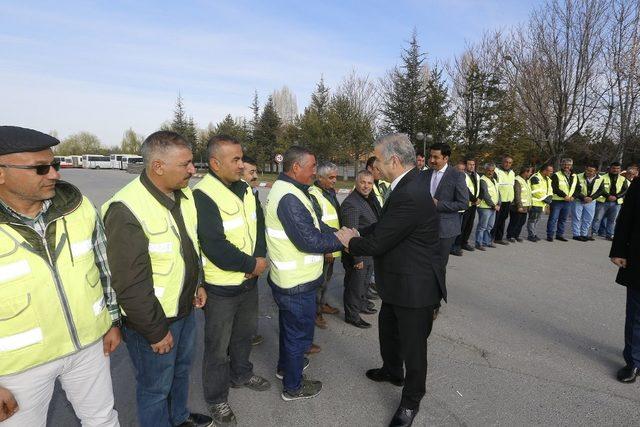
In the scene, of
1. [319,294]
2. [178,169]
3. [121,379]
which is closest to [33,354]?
[178,169]

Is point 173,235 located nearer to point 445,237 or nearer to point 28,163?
point 28,163

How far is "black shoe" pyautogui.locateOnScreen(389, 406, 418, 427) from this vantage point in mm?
2584

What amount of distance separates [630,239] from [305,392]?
10.8ft

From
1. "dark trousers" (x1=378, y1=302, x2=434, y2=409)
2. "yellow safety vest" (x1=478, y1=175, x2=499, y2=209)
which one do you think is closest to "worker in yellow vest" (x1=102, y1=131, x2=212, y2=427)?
"dark trousers" (x1=378, y1=302, x2=434, y2=409)

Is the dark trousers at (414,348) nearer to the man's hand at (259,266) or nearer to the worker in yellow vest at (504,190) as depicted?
the man's hand at (259,266)

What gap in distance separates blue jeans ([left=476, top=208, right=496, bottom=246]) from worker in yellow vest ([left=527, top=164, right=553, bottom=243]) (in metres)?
1.51

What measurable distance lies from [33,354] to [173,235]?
0.85 m

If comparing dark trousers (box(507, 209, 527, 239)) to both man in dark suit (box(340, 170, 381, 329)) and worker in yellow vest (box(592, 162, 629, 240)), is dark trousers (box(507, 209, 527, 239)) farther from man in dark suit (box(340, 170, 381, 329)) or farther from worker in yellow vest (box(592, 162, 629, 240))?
man in dark suit (box(340, 170, 381, 329))

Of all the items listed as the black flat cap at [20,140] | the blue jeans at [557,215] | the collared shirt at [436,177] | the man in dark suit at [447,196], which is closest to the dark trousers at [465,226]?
the blue jeans at [557,215]

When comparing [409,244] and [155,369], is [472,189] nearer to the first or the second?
[409,244]

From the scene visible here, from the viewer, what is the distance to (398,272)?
103 inches

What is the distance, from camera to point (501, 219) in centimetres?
874

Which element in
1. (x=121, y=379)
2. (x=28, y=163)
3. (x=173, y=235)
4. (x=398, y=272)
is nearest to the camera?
(x=28, y=163)

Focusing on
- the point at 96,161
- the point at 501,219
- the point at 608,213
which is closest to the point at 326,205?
the point at 501,219
